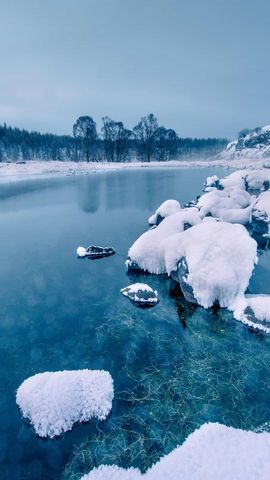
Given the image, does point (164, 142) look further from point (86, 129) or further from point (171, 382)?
point (171, 382)

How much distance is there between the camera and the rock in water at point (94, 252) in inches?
502

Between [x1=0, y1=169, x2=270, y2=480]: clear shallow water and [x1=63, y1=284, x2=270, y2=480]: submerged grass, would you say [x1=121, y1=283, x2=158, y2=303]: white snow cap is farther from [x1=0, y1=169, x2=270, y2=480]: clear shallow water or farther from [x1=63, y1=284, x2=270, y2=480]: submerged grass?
[x1=63, y1=284, x2=270, y2=480]: submerged grass

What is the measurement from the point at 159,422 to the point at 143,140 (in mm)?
79933

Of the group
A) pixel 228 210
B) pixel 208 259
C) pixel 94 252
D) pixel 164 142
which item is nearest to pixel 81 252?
pixel 94 252

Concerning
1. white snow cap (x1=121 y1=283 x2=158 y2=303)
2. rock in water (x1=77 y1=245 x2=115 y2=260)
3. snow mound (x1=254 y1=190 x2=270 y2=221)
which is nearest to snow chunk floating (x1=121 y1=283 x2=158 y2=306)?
white snow cap (x1=121 y1=283 x2=158 y2=303)

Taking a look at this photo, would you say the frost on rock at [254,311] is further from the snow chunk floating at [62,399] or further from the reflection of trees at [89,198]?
the reflection of trees at [89,198]

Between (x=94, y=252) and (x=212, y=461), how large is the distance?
32.3ft

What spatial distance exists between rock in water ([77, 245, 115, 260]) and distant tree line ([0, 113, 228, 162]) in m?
61.9

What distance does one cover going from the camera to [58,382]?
17.7 feet

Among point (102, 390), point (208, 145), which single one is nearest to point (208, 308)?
point (102, 390)

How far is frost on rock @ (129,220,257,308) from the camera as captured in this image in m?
8.30

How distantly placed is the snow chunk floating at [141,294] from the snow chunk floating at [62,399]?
10.8 ft

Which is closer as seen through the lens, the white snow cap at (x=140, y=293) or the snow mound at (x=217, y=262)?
the snow mound at (x=217, y=262)

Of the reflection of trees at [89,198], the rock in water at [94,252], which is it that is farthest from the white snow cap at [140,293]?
the reflection of trees at [89,198]
